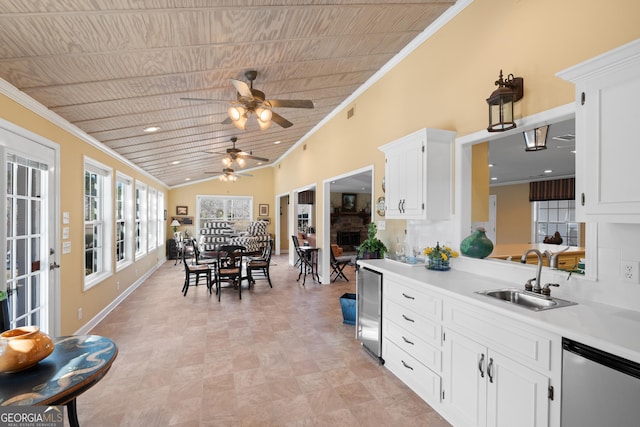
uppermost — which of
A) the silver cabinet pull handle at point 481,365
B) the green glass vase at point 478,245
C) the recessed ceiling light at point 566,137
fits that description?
the recessed ceiling light at point 566,137

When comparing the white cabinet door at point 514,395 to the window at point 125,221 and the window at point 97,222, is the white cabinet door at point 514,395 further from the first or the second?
the window at point 125,221

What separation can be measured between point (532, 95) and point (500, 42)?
1.95ft

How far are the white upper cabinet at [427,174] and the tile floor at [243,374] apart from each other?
1.58 metres

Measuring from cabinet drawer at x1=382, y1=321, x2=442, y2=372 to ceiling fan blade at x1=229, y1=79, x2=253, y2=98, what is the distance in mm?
2559

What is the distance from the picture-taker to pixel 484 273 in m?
2.65

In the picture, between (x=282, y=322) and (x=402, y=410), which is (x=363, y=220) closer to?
(x=282, y=322)

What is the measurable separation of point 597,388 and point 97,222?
560 cm

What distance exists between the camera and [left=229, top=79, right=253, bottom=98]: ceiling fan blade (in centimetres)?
281

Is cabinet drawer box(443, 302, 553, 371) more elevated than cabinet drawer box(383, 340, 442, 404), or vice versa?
cabinet drawer box(443, 302, 553, 371)

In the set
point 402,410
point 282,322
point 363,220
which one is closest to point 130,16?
point 402,410

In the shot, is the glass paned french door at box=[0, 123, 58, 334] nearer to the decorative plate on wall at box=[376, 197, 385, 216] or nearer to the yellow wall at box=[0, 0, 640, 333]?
the yellow wall at box=[0, 0, 640, 333]

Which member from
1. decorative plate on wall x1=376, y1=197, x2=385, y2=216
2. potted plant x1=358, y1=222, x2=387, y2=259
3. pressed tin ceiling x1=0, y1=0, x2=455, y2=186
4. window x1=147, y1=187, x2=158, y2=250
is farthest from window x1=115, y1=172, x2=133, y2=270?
decorative plate on wall x1=376, y1=197, x2=385, y2=216

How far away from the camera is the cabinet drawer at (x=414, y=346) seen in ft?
7.54

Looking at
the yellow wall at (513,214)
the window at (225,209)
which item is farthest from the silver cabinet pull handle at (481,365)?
the window at (225,209)
